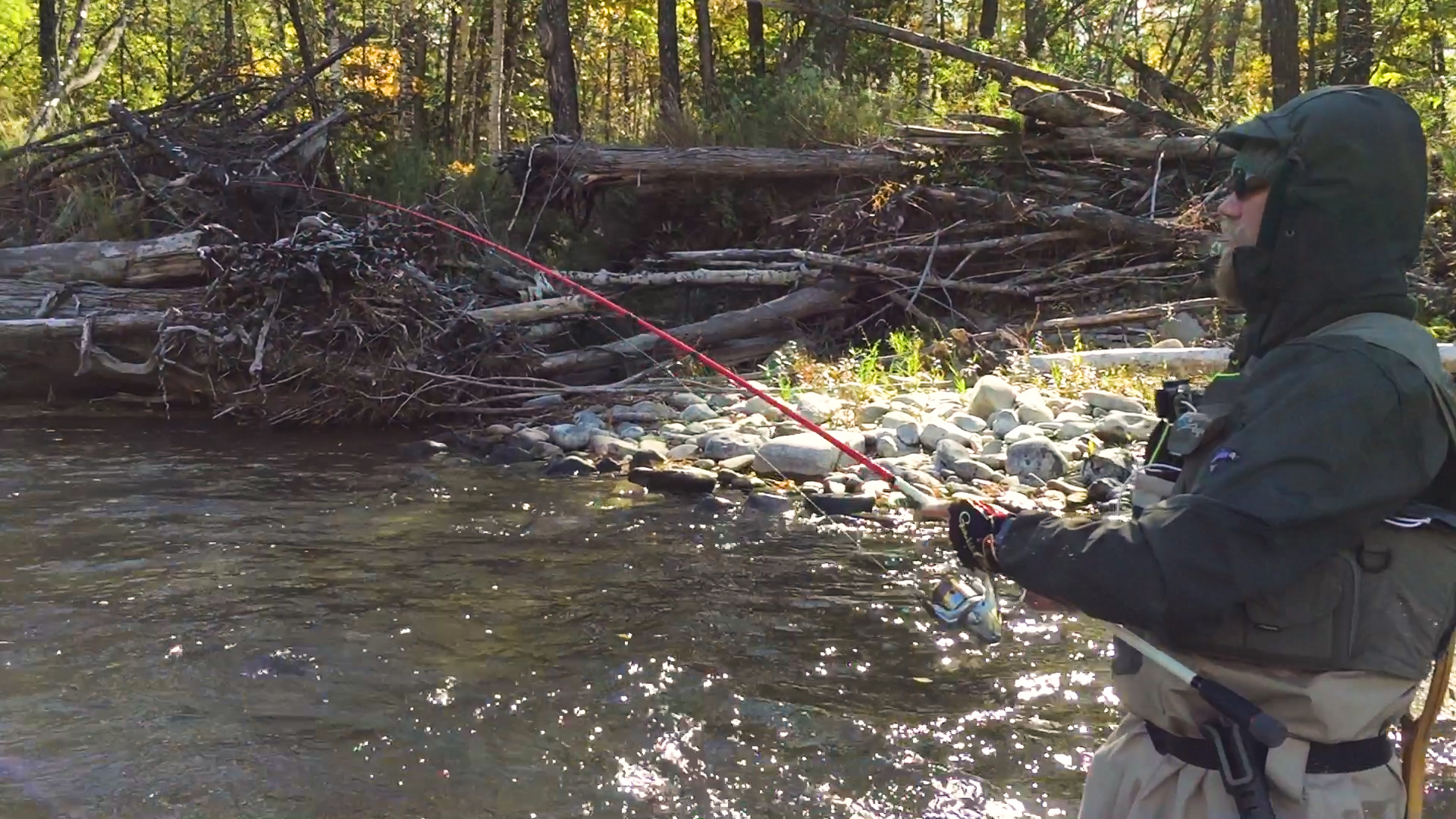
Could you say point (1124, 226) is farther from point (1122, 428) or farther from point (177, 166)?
point (177, 166)

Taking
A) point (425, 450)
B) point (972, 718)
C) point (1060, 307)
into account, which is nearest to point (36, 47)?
point (425, 450)

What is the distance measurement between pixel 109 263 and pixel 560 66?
6568 mm


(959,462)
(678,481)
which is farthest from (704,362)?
(959,462)

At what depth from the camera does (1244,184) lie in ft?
6.20

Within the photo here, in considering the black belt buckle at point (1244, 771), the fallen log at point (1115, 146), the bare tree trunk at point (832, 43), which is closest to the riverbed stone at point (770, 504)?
the black belt buckle at point (1244, 771)

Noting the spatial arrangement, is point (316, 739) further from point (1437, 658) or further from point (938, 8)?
point (938, 8)

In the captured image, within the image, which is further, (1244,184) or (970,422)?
(970,422)

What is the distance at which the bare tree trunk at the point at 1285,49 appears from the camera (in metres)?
13.2

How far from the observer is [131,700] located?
171 inches

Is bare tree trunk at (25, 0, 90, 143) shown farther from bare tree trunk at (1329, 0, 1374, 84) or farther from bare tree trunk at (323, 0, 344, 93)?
bare tree trunk at (1329, 0, 1374, 84)

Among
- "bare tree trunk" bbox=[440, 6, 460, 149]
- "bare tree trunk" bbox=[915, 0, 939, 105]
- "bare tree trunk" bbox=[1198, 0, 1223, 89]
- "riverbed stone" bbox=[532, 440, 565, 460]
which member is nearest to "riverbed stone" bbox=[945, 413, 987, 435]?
"riverbed stone" bbox=[532, 440, 565, 460]

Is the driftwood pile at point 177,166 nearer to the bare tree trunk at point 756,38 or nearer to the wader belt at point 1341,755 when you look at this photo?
the bare tree trunk at point 756,38

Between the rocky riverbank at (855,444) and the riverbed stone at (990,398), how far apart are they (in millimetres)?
10

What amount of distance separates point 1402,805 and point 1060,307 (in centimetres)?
919
